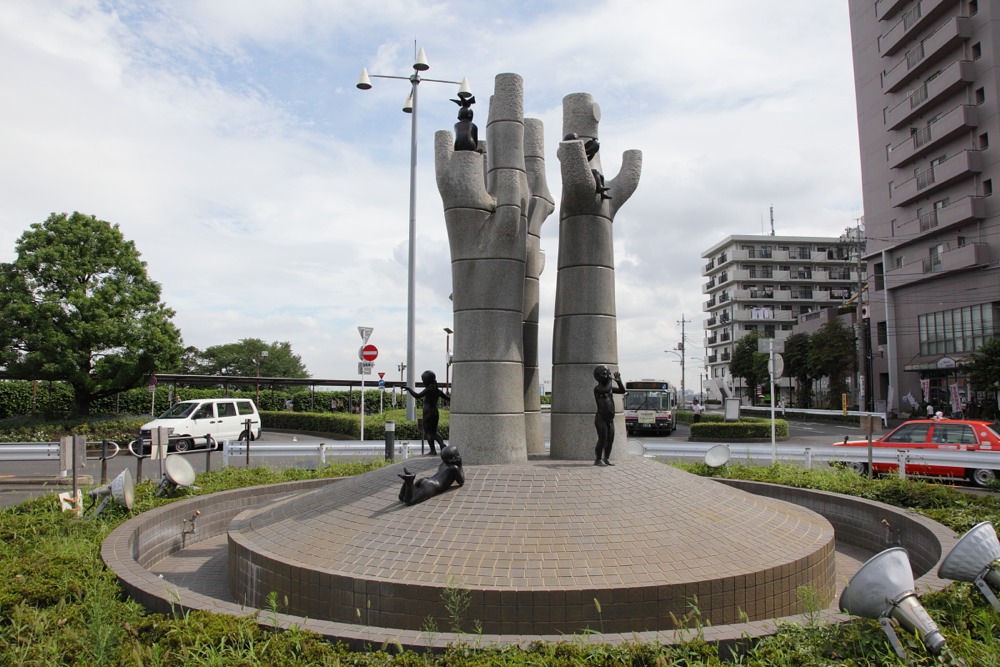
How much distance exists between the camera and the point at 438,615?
18.4 ft

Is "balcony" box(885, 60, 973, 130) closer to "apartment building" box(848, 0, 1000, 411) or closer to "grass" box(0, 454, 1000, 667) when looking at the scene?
"apartment building" box(848, 0, 1000, 411)

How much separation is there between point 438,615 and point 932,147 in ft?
142

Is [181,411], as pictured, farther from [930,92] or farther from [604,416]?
[930,92]

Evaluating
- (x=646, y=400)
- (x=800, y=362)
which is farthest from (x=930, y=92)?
(x=646, y=400)

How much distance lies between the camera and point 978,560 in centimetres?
484

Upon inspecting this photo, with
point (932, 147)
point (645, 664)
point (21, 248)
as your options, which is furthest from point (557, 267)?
point (932, 147)

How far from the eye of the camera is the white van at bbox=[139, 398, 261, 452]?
72.5 feet

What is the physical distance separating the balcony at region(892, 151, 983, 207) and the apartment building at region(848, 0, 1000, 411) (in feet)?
0.20

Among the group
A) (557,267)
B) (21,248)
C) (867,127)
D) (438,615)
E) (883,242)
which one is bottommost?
(438,615)

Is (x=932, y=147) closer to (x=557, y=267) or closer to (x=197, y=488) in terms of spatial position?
(x=557, y=267)

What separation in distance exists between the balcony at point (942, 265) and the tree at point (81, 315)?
38719 millimetres

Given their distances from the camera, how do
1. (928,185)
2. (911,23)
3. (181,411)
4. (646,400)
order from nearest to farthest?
(181,411) → (646,400) → (928,185) → (911,23)

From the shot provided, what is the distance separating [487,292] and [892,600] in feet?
18.8

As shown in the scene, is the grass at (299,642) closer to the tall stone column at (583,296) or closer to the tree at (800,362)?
the tall stone column at (583,296)
